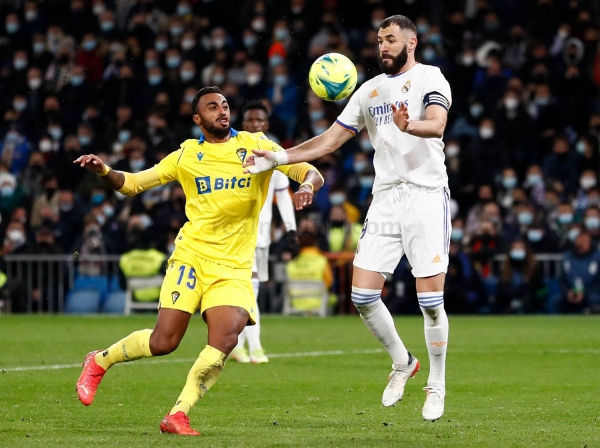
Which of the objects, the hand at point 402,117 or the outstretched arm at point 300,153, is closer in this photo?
the hand at point 402,117

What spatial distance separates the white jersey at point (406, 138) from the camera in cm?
854

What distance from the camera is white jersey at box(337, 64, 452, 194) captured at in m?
8.54

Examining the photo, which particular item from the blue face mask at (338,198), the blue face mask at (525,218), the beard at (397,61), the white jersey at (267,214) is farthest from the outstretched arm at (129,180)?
the blue face mask at (525,218)

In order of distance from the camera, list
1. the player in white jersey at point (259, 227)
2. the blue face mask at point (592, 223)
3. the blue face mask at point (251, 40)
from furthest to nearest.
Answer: the blue face mask at point (251, 40), the blue face mask at point (592, 223), the player in white jersey at point (259, 227)

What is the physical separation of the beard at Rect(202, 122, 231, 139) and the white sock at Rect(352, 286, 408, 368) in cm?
146

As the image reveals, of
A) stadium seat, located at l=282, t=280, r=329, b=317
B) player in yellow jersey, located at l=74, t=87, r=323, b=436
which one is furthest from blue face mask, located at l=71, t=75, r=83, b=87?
player in yellow jersey, located at l=74, t=87, r=323, b=436

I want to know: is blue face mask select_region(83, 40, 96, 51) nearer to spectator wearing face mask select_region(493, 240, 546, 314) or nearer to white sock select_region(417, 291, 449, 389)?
spectator wearing face mask select_region(493, 240, 546, 314)

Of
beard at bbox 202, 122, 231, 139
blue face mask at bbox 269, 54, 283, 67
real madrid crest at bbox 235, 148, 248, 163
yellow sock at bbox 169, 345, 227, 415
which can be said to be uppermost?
blue face mask at bbox 269, 54, 283, 67

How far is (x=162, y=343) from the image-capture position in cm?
827

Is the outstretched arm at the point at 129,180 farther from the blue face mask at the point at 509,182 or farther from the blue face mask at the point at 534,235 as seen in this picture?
the blue face mask at the point at 509,182

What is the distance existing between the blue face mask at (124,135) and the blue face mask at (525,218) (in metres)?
8.94

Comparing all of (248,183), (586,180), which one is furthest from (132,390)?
(586,180)

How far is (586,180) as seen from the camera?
72.0 ft

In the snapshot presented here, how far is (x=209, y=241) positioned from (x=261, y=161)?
74cm
